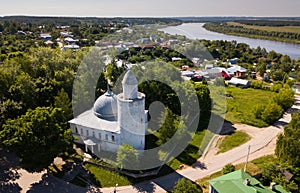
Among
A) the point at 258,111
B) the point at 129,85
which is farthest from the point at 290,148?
the point at 129,85

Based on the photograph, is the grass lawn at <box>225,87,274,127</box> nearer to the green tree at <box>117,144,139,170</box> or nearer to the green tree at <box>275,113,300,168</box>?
the green tree at <box>275,113,300,168</box>

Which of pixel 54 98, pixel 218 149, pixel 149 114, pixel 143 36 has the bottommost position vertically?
pixel 218 149

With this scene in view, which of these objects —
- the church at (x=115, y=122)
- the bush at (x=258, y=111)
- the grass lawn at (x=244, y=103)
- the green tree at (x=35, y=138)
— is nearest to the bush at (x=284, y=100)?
the grass lawn at (x=244, y=103)

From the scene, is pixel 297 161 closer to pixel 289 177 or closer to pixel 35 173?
pixel 289 177

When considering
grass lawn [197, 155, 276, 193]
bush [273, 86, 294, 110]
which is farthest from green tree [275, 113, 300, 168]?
bush [273, 86, 294, 110]

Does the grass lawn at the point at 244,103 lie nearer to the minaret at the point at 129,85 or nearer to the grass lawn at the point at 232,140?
the grass lawn at the point at 232,140

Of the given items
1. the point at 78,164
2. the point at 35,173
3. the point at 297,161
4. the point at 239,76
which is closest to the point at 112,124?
the point at 78,164
